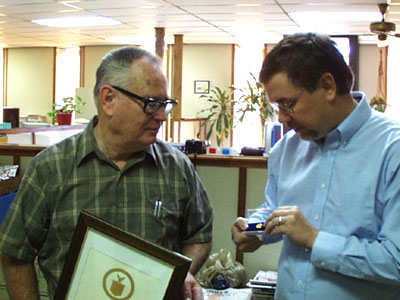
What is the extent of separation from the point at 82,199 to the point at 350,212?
0.69 metres

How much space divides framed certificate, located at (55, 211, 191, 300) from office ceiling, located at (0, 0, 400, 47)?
542cm

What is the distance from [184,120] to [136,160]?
9029 millimetres

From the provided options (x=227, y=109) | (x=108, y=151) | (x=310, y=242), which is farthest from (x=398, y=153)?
(x=227, y=109)

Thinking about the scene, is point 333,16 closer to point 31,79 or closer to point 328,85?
point 328,85

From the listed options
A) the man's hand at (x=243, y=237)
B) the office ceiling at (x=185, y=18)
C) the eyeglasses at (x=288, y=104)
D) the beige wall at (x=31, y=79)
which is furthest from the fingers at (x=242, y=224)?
the beige wall at (x=31, y=79)

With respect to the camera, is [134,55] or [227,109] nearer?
[134,55]

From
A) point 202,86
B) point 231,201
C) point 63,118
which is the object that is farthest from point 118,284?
point 202,86

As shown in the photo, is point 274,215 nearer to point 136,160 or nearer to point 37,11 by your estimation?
point 136,160

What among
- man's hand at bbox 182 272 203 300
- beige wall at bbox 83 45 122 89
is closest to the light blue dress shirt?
man's hand at bbox 182 272 203 300

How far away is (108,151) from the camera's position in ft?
4.77

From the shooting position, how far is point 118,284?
119 cm

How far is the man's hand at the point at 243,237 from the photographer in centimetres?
141

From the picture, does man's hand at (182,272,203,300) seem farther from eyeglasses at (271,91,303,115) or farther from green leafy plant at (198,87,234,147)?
green leafy plant at (198,87,234,147)

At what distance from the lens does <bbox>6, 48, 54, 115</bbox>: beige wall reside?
1267 centimetres
